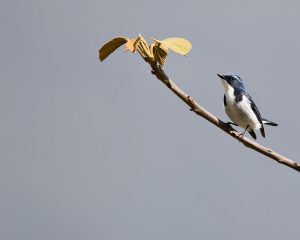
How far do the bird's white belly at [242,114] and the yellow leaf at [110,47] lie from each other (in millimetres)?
4017

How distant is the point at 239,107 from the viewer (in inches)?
212

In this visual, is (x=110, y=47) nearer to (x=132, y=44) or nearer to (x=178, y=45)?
(x=132, y=44)

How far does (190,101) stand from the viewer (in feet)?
4.86

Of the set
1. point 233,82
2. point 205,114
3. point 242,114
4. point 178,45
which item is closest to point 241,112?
point 242,114

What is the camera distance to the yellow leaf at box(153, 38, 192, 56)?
4.52 ft

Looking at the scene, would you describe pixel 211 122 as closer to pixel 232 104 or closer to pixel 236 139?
pixel 236 139

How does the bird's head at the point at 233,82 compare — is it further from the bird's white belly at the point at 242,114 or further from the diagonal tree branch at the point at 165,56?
the diagonal tree branch at the point at 165,56

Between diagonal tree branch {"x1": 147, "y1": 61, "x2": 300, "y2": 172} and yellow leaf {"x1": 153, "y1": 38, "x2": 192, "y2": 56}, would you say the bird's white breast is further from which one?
yellow leaf {"x1": 153, "y1": 38, "x2": 192, "y2": 56}

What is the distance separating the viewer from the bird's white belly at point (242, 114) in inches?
210

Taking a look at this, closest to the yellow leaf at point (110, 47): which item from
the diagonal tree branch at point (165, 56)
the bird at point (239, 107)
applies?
the diagonal tree branch at point (165, 56)

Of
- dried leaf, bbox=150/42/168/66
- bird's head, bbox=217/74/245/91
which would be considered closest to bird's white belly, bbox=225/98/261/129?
bird's head, bbox=217/74/245/91

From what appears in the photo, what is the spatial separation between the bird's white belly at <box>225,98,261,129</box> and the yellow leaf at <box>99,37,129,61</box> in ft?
13.2

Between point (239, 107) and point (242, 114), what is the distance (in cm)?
8

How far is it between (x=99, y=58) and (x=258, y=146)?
602 mm
